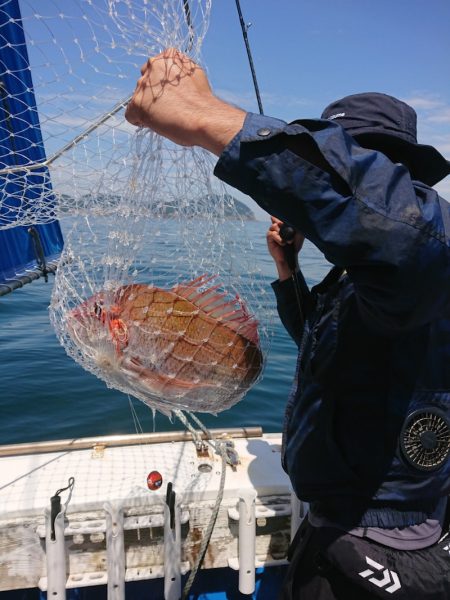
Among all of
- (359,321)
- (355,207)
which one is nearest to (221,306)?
(359,321)

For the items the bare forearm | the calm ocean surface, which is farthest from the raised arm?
the calm ocean surface

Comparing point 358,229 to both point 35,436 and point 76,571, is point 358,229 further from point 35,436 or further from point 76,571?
point 35,436

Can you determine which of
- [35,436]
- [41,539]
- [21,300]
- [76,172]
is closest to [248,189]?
[76,172]

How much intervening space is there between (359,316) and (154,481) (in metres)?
1.83

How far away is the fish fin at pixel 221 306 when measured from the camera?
225 cm

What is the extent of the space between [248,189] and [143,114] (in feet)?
1.39

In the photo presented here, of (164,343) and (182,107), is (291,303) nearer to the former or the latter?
(164,343)

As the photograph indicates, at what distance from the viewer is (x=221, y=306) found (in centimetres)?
231

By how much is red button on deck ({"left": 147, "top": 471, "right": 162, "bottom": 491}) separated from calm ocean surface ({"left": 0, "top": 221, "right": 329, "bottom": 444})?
1.97m

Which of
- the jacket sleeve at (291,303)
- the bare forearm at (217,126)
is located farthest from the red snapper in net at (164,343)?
the bare forearm at (217,126)

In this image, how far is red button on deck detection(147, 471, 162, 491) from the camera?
2803mm

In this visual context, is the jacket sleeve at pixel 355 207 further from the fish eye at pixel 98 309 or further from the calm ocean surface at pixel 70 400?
the calm ocean surface at pixel 70 400

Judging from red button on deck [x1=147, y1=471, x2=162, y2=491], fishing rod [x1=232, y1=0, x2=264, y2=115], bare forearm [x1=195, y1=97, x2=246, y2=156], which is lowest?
red button on deck [x1=147, y1=471, x2=162, y2=491]

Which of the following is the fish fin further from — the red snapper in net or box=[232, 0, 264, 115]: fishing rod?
box=[232, 0, 264, 115]: fishing rod
